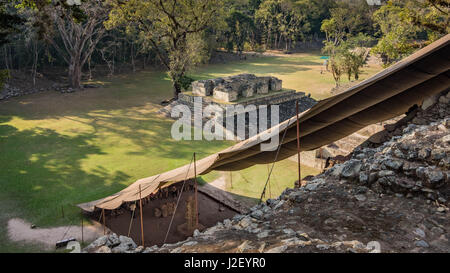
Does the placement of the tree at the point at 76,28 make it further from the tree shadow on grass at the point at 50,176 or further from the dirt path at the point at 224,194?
the dirt path at the point at 224,194

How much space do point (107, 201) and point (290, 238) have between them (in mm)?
5039

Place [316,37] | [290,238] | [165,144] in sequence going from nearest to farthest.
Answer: [290,238]
[165,144]
[316,37]

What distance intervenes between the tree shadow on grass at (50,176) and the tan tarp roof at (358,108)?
2.95 meters

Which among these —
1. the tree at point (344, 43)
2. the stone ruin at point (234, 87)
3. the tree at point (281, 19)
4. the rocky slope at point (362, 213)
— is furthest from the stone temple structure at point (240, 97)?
the tree at point (281, 19)

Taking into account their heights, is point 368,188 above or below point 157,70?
below

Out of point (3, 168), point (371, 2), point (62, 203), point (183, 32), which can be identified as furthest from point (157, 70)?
point (371, 2)

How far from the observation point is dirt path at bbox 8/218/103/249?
322 inches

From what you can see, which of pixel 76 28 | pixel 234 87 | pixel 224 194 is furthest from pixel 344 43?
pixel 224 194

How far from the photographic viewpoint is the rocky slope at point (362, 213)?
4457 mm

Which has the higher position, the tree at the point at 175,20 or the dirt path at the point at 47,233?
the tree at the point at 175,20

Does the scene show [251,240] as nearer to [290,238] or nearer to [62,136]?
[290,238]

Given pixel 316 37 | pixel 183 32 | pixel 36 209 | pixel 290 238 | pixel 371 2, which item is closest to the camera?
pixel 290 238

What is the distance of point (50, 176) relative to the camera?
37.7 feet

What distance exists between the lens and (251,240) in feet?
16.3
